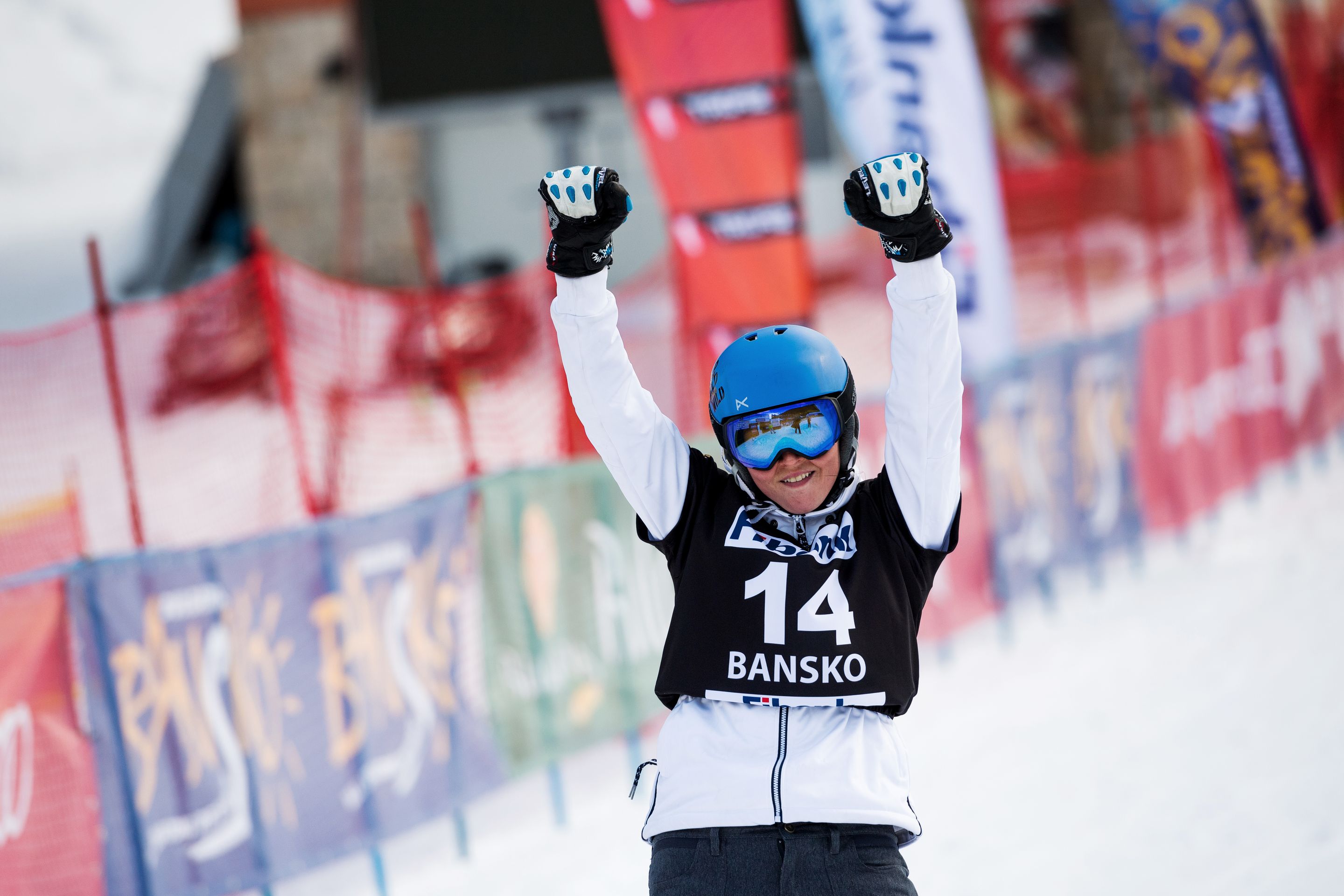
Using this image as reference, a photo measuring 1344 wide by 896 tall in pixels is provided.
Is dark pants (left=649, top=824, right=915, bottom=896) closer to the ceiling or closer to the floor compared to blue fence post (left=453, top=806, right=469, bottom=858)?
closer to the ceiling

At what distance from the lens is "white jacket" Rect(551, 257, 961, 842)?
217 cm

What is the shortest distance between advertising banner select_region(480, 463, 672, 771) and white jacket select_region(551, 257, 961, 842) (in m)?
2.80

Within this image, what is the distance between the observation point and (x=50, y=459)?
9328 millimetres

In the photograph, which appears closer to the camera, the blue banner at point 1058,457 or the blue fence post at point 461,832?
the blue fence post at point 461,832

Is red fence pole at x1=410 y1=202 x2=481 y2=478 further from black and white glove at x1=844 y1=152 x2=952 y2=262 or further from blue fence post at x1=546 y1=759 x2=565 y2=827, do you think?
black and white glove at x1=844 y1=152 x2=952 y2=262

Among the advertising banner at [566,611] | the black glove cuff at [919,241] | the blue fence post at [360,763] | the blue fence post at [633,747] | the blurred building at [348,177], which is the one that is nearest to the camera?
the black glove cuff at [919,241]

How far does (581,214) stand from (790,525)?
66cm

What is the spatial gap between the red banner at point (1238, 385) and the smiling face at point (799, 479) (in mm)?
6603

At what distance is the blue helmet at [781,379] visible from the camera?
2285 millimetres

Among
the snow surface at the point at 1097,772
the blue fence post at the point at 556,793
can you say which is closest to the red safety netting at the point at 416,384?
the blue fence post at the point at 556,793

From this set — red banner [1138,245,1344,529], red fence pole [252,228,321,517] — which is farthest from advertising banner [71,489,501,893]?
red banner [1138,245,1344,529]

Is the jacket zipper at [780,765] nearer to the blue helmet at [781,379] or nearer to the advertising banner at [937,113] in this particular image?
the blue helmet at [781,379]

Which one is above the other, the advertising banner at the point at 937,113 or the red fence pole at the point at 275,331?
the advertising banner at the point at 937,113

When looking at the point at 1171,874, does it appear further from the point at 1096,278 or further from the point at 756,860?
the point at 1096,278
